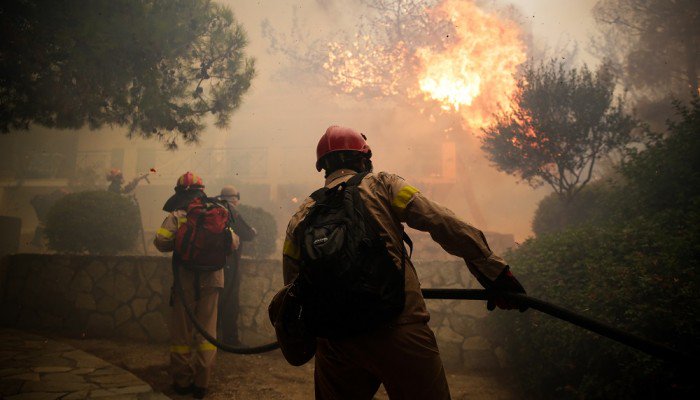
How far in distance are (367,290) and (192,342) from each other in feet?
13.0

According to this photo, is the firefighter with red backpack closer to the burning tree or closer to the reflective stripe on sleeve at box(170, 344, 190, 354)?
the reflective stripe on sleeve at box(170, 344, 190, 354)

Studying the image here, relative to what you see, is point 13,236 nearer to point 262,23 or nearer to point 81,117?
point 81,117

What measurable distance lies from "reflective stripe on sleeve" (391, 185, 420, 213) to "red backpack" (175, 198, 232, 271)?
333cm

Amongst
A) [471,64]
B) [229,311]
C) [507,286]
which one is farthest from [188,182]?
[471,64]

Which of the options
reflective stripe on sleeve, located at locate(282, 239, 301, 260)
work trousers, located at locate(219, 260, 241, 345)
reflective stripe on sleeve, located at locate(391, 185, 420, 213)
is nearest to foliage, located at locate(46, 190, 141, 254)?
work trousers, located at locate(219, 260, 241, 345)

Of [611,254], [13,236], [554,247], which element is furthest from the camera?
[13,236]

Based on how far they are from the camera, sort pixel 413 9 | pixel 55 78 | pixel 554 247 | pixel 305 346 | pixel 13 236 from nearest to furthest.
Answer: pixel 305 346 < pixel 554 247 < pixel 55 78 < pixel 13 236 < pixel 413 9

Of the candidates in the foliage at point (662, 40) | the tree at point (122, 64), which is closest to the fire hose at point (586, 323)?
the tree at point (122, 64)

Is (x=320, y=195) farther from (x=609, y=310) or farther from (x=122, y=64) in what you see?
(x=122, y=64)

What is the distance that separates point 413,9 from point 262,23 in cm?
1370

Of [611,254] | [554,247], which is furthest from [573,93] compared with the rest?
[611,254]

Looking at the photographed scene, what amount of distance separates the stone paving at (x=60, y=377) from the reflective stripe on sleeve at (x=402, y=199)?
354 cm

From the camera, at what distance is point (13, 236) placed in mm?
10125

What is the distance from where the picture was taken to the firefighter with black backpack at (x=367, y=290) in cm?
167
